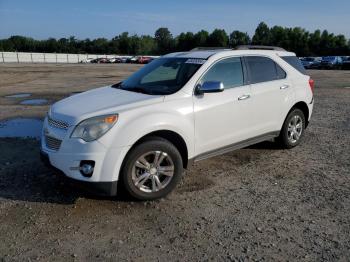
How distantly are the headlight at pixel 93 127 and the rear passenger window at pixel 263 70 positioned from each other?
2466 millimetres

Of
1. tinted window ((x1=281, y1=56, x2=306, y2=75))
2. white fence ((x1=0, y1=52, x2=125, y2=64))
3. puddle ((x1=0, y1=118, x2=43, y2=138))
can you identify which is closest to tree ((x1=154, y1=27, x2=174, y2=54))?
white fence ((x1=0, y1=52, x2=125, y2=64))

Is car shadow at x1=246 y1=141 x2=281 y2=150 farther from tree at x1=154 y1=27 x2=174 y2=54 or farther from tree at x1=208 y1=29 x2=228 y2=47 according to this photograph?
tree at x1=154 y1=27 x2=174 y2=54

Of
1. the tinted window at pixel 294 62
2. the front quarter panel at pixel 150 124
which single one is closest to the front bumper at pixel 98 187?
the front quarter panel at pixel 150 124

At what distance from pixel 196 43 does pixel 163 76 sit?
130 m

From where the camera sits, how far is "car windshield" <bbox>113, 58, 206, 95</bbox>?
17.2 ft

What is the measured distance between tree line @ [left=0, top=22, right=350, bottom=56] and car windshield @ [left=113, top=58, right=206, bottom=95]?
93.0m

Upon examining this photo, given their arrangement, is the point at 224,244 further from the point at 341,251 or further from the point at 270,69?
the point at 270,69

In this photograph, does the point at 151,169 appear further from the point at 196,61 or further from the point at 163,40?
the point at 163,40

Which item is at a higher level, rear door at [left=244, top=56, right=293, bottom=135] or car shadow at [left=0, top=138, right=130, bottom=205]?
rear door at [left=244, top=56, right=293, bottom=135]

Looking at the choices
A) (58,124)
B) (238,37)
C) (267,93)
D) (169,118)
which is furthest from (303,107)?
(238,37)

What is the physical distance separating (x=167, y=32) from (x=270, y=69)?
579 feet

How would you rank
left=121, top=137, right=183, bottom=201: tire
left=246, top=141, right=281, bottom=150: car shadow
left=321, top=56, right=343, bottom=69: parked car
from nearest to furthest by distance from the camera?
left=121, top=137, right=183, bottom=201: tire, left=246, top=141, right=281, bottom=150: car shadow, left=321, top=56, right=343, bottom=69: parked car

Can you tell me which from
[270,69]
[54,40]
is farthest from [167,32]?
[270,69]

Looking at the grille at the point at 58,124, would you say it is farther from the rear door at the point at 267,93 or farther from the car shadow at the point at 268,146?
the car shadow at the point at 268,146
